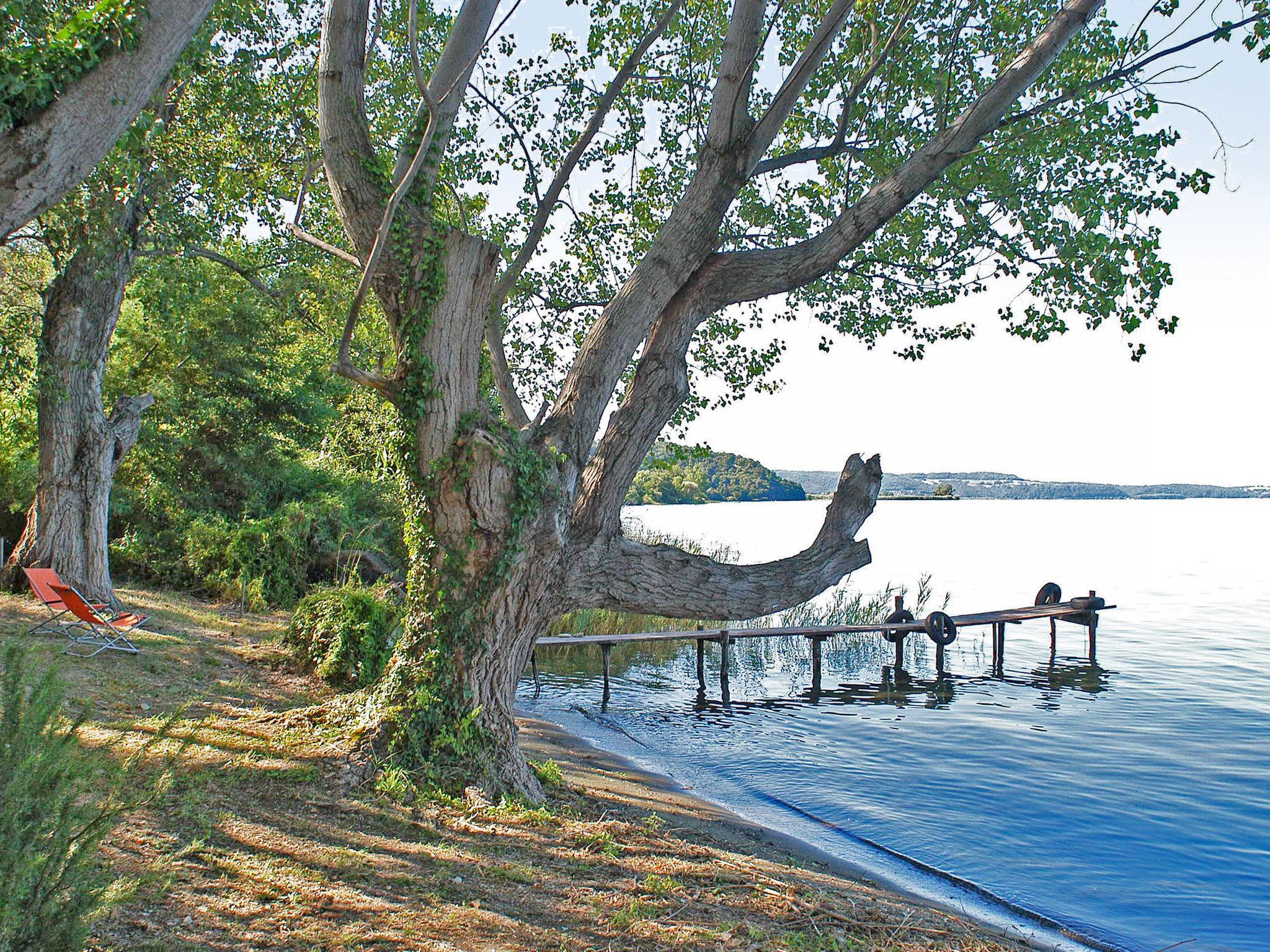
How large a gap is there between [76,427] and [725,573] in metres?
8.72

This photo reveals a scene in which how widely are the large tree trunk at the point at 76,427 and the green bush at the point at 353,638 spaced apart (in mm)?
3519

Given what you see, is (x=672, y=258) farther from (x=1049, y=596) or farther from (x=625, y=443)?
(x=1049, y=596)

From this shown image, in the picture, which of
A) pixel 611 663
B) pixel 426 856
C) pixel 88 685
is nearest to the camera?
pixel 426 856

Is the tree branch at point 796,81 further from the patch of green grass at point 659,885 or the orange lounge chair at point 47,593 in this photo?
the orange lounge chair at point 47,593

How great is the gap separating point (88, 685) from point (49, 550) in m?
4.24

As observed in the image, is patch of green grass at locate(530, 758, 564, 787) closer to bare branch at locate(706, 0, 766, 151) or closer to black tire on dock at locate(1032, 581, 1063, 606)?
bare branch at locate(706, 0, 766, 151)

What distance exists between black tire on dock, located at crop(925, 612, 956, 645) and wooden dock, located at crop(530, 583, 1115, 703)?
1 cm

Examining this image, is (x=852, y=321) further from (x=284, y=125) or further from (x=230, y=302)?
(x=230, y=302)

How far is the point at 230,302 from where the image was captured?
683 inches

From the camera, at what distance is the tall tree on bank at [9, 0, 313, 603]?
9.84 m

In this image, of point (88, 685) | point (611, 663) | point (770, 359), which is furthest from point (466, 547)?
point (611, 663)

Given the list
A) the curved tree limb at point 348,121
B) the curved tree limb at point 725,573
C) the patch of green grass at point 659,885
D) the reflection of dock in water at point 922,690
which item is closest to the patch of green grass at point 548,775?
the curved tree limb at point 725,573

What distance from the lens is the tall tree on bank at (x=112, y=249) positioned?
387 inches

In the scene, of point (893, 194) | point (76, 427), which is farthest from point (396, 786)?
point (76, 427)
